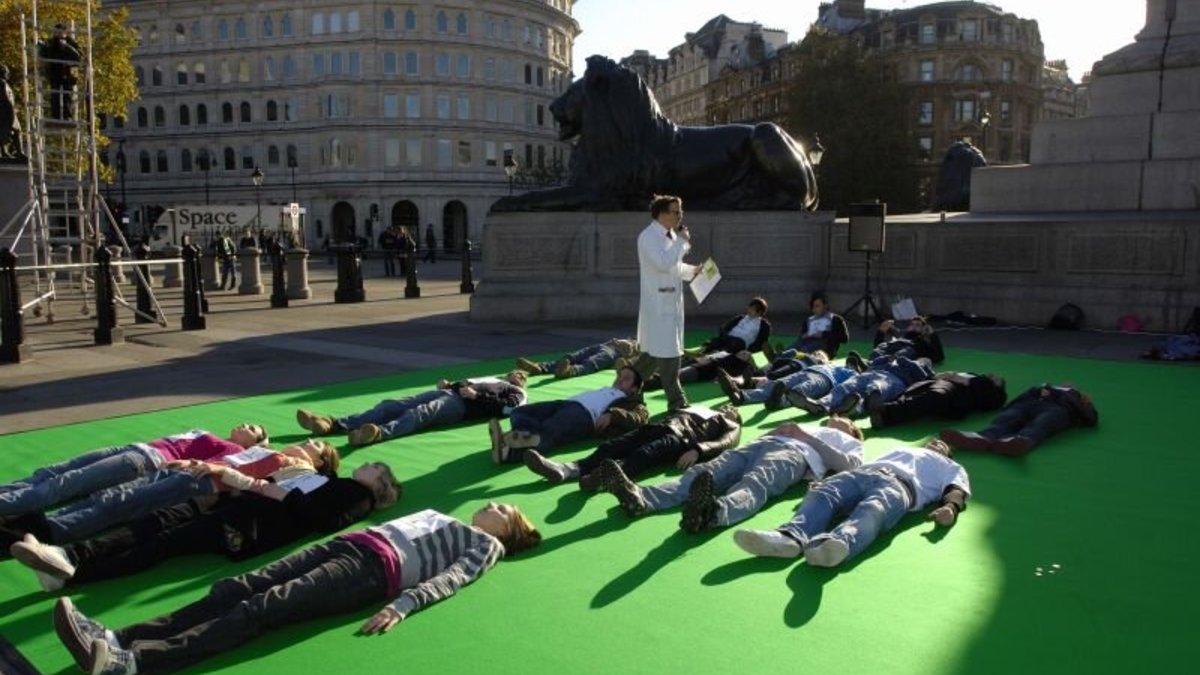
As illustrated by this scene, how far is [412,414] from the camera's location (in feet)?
24.3

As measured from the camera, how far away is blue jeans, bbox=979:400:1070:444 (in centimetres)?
694

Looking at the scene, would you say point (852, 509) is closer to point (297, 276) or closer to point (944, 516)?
point (944, 516)

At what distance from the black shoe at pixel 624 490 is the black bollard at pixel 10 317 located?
9.50 meters

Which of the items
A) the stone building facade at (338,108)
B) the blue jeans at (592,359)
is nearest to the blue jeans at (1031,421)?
the blue jeans at (592,359)

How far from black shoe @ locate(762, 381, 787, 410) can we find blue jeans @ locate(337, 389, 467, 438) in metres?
2.66

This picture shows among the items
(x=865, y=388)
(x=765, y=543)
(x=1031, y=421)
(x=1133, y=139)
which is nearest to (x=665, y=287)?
(x=865, y=388)

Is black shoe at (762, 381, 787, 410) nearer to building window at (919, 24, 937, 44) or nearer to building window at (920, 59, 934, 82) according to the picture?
building window at (920, 59, 934, 82)

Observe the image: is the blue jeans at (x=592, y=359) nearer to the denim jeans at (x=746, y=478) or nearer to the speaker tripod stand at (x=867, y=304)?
the denim jeans at (x=746, y=478)

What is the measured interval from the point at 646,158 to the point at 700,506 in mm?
11348

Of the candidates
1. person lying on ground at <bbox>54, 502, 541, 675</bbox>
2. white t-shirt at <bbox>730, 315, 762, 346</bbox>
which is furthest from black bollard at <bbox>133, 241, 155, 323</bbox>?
person lying on ground at <bbox>54, 502, 541, 675</bbox>

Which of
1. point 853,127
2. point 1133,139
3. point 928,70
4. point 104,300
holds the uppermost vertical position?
point 928,70

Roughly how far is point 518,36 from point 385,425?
8061 cm

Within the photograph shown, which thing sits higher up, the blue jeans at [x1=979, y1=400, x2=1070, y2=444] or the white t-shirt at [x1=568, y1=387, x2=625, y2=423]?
the white t-shirt at [x1=568, y1=387, x2=625, y2=423]

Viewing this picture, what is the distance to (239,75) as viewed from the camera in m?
81.4
